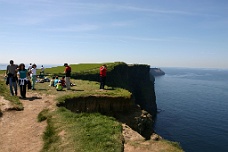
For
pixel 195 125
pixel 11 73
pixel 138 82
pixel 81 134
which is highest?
pixel 11 73

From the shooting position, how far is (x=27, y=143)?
44.2 feet

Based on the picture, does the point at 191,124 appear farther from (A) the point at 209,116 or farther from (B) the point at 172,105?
(B) the point at 172,105

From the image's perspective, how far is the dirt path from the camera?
43.0ft

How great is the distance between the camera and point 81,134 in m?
13.2

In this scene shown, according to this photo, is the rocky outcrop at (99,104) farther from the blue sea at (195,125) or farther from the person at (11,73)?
the blue sea at (195,125)

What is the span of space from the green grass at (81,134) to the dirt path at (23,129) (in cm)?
65

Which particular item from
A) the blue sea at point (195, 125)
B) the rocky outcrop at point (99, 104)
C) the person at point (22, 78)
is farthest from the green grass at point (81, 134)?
the blue sea at point (195, 125)

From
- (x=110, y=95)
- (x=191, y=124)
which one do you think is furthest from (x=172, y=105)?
(x=110, y=95)

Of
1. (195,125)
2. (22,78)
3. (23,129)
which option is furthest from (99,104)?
(195,125)

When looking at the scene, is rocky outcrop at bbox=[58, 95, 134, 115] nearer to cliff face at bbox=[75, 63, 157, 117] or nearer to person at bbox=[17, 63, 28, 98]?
person at bbox=[17, 63, 28, 98]

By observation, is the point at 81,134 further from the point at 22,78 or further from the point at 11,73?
the point at 11,73

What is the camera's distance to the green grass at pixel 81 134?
39.4 ft

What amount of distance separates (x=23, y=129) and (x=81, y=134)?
4.33m

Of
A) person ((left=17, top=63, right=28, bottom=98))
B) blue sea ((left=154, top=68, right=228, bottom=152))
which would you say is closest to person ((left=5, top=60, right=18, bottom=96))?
person ((left=17, top=63, right=28, bottom=98))
